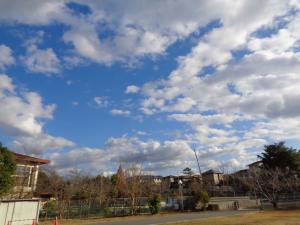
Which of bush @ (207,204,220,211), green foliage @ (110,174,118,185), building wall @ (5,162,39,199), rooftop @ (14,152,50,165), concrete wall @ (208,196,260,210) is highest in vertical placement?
green foliage @ (110,174,118,185)

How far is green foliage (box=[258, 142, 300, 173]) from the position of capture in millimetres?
59031

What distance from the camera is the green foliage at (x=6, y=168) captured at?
917 inches

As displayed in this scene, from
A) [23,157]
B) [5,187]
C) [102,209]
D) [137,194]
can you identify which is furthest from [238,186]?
[5,187]

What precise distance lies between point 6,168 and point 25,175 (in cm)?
1460

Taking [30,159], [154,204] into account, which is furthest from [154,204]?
[30,159]

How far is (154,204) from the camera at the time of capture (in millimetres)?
37281

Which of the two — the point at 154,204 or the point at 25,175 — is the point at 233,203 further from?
the point at 25,175

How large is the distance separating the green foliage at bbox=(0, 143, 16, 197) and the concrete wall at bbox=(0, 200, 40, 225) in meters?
3.38

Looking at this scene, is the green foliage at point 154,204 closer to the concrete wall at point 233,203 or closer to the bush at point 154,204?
the bush at point 154,204

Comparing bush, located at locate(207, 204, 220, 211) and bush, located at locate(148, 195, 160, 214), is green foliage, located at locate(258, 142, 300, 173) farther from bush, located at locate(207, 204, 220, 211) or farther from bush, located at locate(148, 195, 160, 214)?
bush, located at locate(148, 195, 160, 214)

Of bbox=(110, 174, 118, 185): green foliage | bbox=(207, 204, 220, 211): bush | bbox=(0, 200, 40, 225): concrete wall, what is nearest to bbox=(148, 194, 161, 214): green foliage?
bbox=(207, 204, 220, 211): bush

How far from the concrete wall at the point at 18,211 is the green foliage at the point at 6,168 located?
133 inches

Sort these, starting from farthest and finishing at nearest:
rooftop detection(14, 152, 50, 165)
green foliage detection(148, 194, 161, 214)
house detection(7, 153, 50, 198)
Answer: rooftop detection(14, 152, 50, 165)
green foliage detection(148, 194, 161, 214)
house detection(7, 153, 50, 198)

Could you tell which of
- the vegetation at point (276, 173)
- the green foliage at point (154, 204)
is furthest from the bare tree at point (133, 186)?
the vegetation at point (276, 173)
